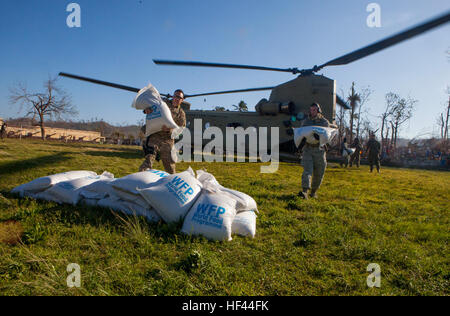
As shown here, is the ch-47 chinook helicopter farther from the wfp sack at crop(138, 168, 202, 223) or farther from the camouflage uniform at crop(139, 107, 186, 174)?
the wfp sack at crop(138, 168, 202, 223)

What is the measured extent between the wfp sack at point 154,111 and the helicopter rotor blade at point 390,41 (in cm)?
410

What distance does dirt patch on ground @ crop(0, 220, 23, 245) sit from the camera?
6.92ft

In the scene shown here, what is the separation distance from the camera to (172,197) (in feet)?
8.64

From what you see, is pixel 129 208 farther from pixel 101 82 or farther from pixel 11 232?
pixel 101 82

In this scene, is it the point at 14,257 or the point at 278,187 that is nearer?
the point at 14,257

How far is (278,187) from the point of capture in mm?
5566

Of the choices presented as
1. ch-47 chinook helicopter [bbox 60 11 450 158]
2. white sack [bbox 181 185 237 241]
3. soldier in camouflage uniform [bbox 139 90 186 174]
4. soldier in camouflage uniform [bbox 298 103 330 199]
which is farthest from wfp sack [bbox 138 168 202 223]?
ch-47 chinook helicopter [bbox 60 11 450 158]

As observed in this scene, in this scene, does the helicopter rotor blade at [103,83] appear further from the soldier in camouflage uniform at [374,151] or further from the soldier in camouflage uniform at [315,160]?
the soldier in camouflage uniform at [374,151]

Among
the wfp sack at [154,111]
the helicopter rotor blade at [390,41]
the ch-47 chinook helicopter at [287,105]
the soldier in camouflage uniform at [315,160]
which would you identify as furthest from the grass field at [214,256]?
the ch-47 chinook helicopter at [287,105]

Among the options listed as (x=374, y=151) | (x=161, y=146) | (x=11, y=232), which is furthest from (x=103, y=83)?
(x=374, y=151)

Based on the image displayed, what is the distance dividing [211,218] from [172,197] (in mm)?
535

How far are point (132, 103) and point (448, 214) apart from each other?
624cm
